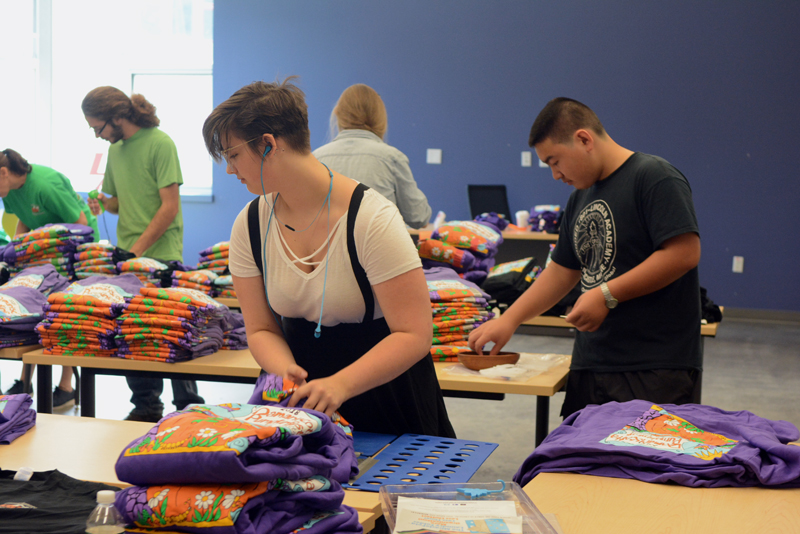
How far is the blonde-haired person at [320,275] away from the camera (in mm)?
1446

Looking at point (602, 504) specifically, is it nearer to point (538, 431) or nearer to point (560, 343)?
point (538, 431)

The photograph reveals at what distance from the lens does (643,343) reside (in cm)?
197

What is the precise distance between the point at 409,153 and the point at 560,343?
10.4 feet

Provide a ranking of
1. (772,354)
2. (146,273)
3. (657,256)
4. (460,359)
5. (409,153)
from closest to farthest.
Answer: (657,256) < (460,359) < (146,273) < (772,354) < (409,153)

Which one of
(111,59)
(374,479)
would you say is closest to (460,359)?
(374,479)

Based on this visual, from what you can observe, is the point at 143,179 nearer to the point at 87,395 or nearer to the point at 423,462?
the point at 87,395

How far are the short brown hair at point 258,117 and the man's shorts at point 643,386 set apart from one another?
1087mm

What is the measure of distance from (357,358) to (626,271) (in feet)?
2.69

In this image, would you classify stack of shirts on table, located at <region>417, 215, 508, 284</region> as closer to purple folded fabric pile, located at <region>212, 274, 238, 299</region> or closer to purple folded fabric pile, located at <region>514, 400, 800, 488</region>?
purple folded fabric pile, located at <region>212, 274, 238, 299</region>

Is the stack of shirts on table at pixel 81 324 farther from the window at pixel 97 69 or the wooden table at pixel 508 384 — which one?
the window at pixel 97 69

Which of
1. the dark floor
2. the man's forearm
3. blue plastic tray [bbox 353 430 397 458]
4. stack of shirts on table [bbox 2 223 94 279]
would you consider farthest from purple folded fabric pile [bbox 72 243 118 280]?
blue plastic tray [bbox 353 430 397 458]

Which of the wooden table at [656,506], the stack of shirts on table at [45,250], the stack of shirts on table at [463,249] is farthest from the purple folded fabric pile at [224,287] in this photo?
the wooden table at [656,506]

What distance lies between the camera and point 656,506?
1.21 meters

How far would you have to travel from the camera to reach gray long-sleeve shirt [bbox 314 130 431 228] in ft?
10.00
